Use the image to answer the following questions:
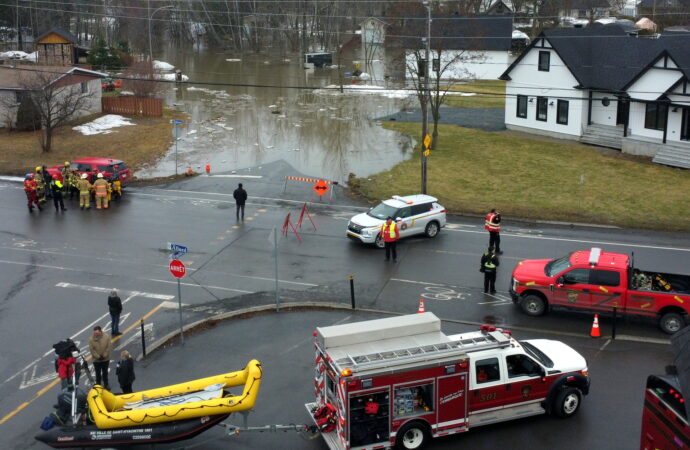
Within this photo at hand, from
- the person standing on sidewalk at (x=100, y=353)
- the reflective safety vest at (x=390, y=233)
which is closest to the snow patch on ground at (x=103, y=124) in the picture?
the reflective safety vest at (x=390, y=233)

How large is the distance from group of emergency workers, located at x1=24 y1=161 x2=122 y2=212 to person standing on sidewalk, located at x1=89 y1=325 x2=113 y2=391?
15.0m

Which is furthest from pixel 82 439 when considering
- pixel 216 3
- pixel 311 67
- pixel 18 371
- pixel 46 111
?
pixel 216 3

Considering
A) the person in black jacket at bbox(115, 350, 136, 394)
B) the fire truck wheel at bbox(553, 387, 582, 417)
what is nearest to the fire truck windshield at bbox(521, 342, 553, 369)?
the fire truck wheel at bbox(553, 387, 582, 417)

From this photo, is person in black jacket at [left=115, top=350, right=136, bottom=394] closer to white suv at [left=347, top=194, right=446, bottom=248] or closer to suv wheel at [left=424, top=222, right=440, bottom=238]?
white suv at [left=347, top=194, right=446, bottom=248]

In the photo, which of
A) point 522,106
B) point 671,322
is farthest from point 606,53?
point 671,322

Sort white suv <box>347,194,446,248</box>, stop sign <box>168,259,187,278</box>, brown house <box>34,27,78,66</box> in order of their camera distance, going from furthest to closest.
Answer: brown house <box>34,27,78,66</box> → white suv <box>347,194,446,248</box> → stop sign <box>168,259,187,278</box>

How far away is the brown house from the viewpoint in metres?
71.2

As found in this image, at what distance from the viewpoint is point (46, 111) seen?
136 feet

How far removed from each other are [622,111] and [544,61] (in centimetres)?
582

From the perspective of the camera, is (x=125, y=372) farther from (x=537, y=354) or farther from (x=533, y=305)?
(x=533, y=305)

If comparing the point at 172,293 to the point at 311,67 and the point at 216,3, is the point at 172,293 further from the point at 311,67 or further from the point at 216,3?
the point at 216,3

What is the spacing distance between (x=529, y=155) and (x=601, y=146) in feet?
15.3

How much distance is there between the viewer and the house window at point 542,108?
44.4 meters

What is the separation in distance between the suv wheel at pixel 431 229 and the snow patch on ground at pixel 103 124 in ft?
88.2
